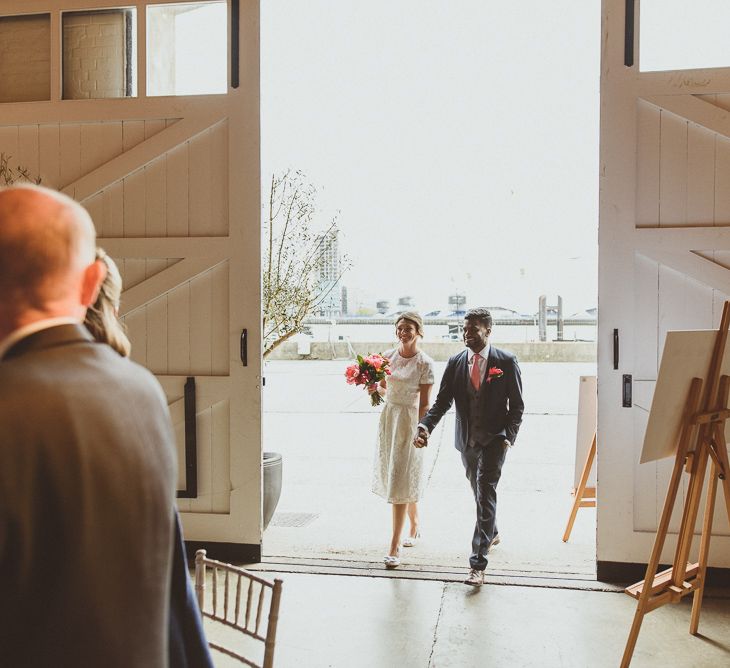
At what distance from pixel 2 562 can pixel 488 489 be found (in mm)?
3641

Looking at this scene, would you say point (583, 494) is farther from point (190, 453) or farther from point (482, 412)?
point (190, 453)

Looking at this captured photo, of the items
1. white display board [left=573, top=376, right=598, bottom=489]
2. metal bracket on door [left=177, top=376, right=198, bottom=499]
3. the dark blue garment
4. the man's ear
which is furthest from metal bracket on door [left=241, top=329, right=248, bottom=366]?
the man's ear

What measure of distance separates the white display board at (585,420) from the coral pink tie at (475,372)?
1.11 metres

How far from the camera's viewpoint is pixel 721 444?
3.30 m

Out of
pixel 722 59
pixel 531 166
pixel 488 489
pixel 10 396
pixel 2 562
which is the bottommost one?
pixel 488 489

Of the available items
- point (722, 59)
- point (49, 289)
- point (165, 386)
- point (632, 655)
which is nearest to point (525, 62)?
point (722, 59)

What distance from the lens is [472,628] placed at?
361cm

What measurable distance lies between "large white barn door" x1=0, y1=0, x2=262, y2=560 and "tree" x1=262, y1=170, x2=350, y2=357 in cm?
134

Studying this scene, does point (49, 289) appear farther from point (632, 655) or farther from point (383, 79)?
point (383, 79)

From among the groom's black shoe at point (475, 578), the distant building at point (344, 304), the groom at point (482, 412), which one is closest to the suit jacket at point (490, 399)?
the groom at point (482, 412)

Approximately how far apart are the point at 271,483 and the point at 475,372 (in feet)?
5.53

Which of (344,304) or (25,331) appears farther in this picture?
(344,304)

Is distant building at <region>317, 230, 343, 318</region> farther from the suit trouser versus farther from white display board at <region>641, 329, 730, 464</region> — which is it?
white display board at <region>641, 329, 730, 464</region>

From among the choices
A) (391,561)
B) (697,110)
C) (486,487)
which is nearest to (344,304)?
(391,561)
